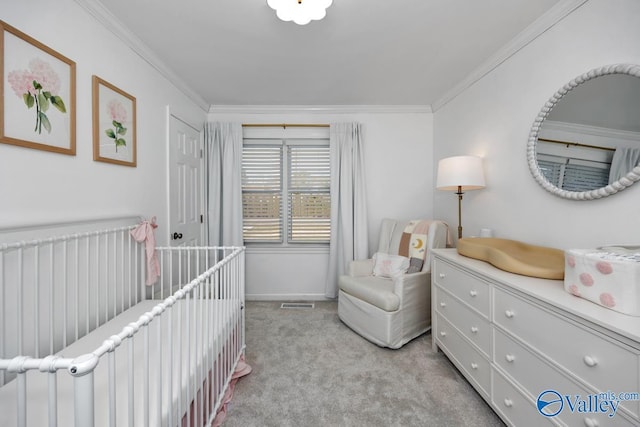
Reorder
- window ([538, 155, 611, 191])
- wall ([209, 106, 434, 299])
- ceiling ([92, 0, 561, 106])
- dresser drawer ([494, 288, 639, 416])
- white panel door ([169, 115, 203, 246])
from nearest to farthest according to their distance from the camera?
dresser drawer ([494, 288, 639, 416]) < window ([538, 155, 611, 191]) < ceiling ([92, 0, 561, 106]) < white panel door ([169, 115, 203, 246]) < wall ([209, 106, 434, 299])

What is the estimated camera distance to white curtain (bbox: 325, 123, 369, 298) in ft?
10.6

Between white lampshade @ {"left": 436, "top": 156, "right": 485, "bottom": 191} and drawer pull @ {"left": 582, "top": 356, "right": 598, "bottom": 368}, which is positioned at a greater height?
white lampshade @ {"left": 436, "top": 156, "right": 485, "bottom": 191}

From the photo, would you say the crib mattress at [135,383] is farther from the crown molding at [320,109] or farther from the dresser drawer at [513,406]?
the crown molding at [320,109]

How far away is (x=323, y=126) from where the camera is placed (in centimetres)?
330

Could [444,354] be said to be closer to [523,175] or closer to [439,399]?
[439,399]

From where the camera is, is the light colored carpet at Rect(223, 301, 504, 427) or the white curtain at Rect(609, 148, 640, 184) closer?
the white curtain at Rect(609, 148, 640, 184)

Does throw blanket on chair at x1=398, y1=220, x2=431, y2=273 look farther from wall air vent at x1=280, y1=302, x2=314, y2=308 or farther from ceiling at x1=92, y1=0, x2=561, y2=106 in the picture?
ceiling at x1=92, y1=0, x2=561, y2=106

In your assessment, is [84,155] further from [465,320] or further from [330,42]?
[465,320]

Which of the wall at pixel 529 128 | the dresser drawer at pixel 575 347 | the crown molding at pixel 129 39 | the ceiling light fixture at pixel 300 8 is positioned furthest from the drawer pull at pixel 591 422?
the crown molding at pixel 129 39

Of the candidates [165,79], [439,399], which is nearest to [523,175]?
[439,399]

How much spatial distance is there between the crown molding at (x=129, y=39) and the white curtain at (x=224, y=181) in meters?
0.57

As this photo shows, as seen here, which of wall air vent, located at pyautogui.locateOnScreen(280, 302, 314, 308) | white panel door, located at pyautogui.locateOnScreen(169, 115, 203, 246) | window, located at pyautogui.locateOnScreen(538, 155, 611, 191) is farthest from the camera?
wall air vent, located at pyautogui.locateOnScreen(280, 302, 314, 308)

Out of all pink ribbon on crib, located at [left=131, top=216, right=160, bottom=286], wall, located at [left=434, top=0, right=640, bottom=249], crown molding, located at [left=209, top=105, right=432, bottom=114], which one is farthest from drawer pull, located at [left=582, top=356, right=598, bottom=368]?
crown molding, located at [left=209, top=105, right=432, bottom=114]

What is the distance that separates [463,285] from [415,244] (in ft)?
2.97
